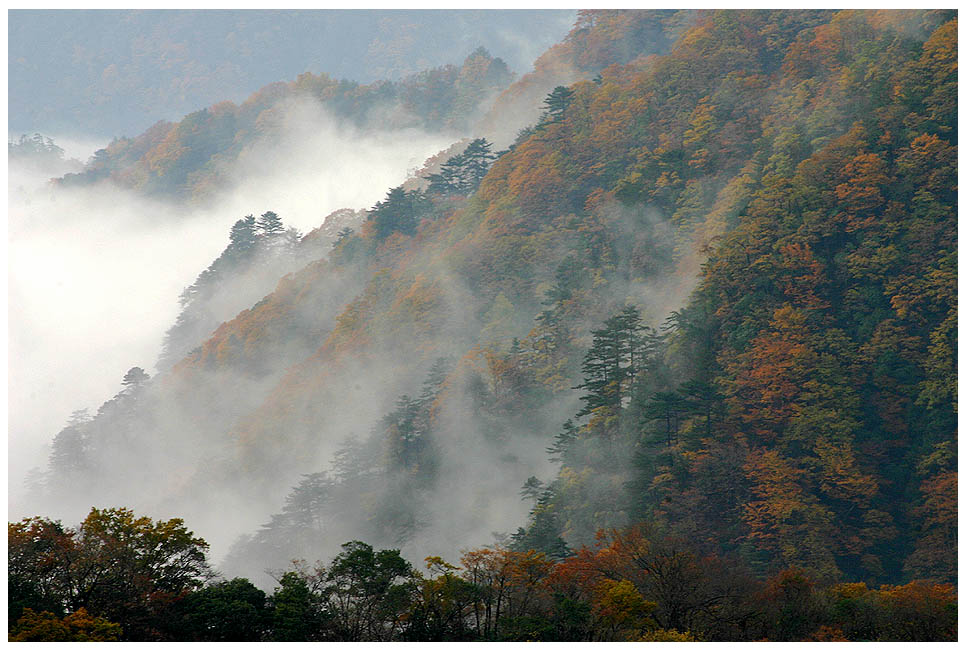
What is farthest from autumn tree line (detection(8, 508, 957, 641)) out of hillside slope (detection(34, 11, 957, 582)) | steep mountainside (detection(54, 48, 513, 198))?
steep mountainside (detection(54, 48, 513, 198))

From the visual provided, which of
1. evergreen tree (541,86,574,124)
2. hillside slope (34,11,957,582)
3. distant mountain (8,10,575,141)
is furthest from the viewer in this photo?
distant mountain (8,10,575,141)

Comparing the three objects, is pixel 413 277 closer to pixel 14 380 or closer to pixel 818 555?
pixel 818 555

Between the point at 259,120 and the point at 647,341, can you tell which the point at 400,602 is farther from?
the point at 259,120

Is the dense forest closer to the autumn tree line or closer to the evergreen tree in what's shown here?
the autumn tree line

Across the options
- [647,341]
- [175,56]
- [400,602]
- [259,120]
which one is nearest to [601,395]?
[647,341]

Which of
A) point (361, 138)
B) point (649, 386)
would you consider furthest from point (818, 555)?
point (361, 138)

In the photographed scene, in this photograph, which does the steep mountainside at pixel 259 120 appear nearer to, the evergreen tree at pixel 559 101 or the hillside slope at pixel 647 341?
the hillside slope at pixel 647 341

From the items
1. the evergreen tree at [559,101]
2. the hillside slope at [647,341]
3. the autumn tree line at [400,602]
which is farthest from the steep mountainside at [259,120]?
the autumn tree line at [400,602]
